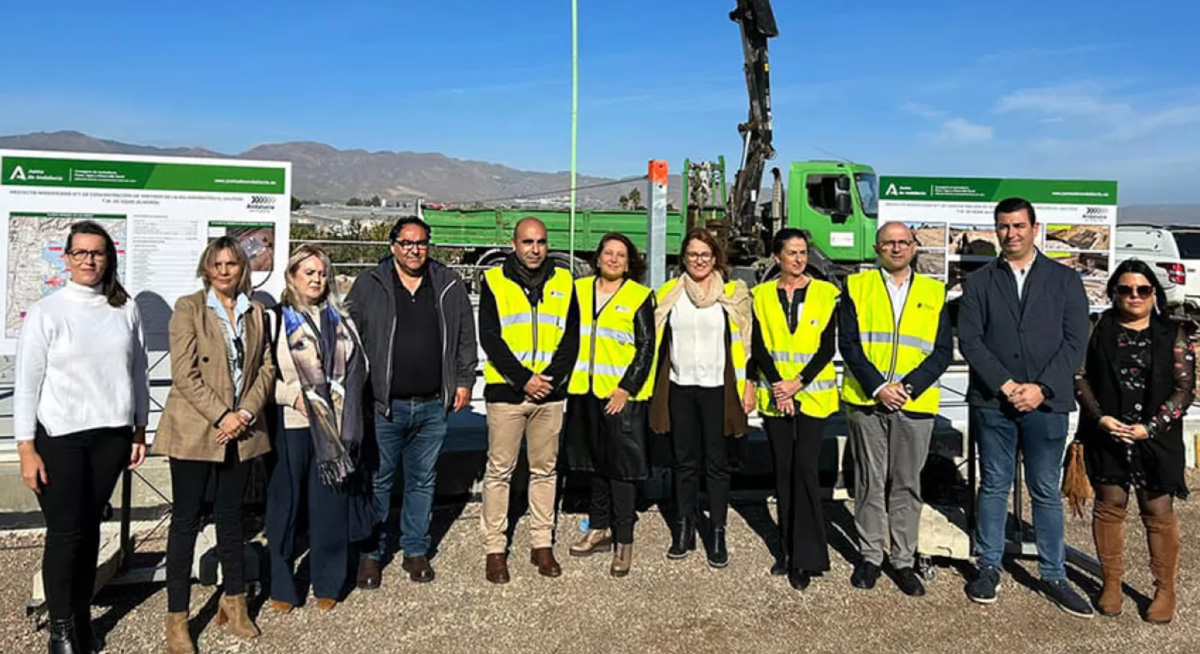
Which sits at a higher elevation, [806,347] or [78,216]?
[78,216]

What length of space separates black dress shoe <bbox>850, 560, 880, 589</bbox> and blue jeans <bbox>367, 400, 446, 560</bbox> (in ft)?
7.02

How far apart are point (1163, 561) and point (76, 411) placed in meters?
4.51

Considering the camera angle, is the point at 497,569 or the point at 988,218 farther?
the point at 988,218

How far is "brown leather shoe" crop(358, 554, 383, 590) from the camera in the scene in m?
3.92

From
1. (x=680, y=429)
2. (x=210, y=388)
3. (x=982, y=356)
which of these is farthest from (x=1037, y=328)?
(x=210, y=388)

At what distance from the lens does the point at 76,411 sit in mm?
3033

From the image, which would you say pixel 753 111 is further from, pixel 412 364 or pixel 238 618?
pixel 238 618

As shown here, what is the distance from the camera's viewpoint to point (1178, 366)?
3.52m

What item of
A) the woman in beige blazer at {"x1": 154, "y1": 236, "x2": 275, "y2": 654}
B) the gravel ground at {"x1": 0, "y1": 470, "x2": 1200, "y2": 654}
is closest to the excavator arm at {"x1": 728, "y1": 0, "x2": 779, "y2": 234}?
the gravel ground at {"x1": 0, "y1": 470, "x2": 1200, "y2": 654}

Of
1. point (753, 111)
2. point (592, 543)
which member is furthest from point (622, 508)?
point (753, 111)

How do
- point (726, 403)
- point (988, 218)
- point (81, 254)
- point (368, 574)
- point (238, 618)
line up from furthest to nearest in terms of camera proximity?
point (988, 218) → point (726, 403) → point (368, 574) → point (238, 618) → point (81, 254)

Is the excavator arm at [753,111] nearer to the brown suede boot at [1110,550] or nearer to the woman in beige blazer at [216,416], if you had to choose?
the brown suede boot at [1110,550]

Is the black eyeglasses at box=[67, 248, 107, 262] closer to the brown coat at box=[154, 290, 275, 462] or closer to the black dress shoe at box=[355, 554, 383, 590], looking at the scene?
the brown coat at box=[154, 290, 275, 462]

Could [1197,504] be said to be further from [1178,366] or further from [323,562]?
[323,562]
